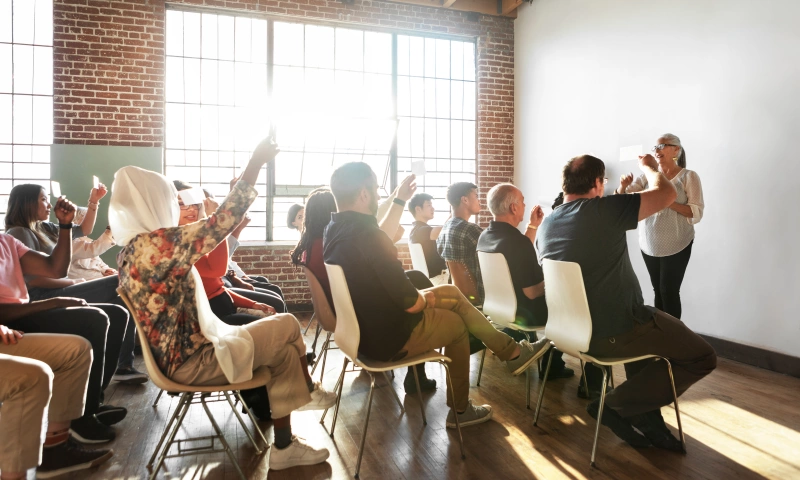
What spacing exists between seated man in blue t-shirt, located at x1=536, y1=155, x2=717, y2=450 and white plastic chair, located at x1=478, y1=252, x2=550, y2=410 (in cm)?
61

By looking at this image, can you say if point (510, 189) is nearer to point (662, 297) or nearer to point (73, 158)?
point (662, 297)

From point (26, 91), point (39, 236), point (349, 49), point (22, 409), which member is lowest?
point (22, 409)

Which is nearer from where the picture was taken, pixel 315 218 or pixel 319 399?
pixel 319 399

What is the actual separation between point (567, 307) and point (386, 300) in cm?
83

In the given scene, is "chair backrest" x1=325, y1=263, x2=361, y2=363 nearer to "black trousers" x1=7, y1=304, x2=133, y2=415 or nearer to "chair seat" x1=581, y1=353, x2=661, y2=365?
"chair seat" x1=581, y1=353, x2=661, y2=365

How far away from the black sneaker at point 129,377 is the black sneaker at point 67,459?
4.10ft

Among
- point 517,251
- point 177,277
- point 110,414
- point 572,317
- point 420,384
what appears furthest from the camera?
point 420,384

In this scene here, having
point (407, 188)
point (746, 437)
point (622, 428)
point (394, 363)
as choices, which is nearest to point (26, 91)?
point (407, 188)

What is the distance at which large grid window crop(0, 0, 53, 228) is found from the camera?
20.0 feet

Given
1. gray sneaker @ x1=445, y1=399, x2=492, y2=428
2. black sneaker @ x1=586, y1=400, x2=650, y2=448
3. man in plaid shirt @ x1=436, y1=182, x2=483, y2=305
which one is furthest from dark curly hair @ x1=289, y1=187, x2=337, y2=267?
black sneaker @ x1=586, y1=400, x2=650, y2=448

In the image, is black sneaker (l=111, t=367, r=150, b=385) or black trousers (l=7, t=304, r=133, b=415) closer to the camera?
black trousers (l=7, t=304, r=133, b=415)

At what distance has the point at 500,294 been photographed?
333 centimetres

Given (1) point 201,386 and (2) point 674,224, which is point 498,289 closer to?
(2) point 674,224

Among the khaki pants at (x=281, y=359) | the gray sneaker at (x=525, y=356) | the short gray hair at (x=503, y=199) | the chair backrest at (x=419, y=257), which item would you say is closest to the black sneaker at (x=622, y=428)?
the gray sneaker at (x=525, y=356)
